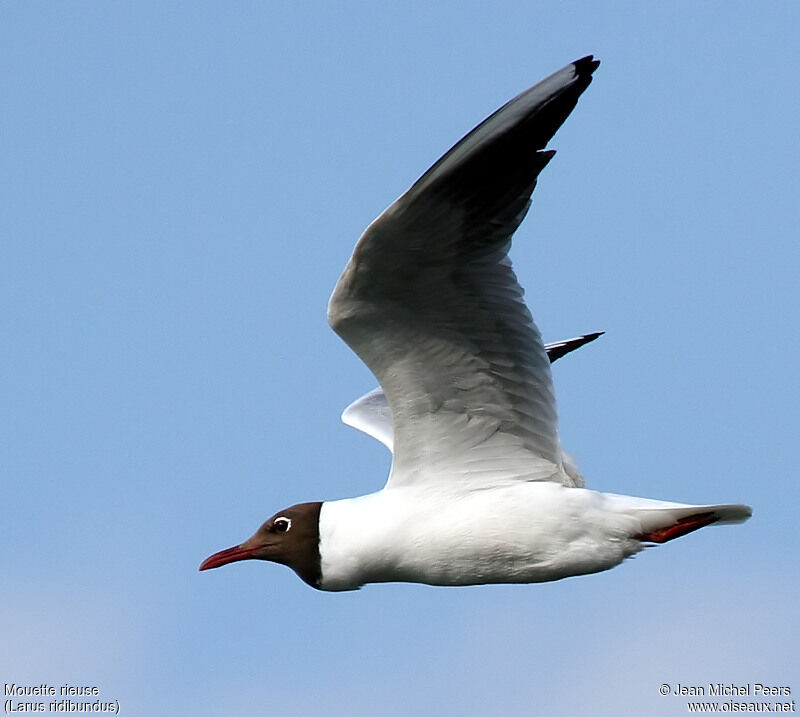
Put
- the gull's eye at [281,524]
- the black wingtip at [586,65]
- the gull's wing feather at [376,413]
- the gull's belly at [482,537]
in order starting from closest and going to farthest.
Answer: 1. the black wingtip at [586,65]
2. the gull's belly at [482,537]
3. the gull's eye at [281,524]
4. the gull's wing feather at [376,413]

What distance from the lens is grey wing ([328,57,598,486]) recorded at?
7449 millimetres

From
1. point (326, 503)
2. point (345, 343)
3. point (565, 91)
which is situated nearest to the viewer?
point (565, 91)

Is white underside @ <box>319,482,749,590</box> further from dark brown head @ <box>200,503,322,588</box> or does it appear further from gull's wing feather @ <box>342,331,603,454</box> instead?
gull's wing feather @ <box>342,331,603,454</box>

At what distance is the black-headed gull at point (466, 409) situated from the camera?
24.6 ft

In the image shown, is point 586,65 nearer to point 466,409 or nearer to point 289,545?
point 466,409

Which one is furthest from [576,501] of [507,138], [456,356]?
[507,138]

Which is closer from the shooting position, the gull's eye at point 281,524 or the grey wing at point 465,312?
the grey wing at point 465,312

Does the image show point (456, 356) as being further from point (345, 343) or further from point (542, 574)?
point (542, 574)

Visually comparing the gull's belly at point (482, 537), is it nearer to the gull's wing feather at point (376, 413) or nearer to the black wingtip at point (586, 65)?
the gull's wing feather at point (376, 413)

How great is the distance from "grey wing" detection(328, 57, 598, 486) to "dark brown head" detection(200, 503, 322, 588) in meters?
0.64

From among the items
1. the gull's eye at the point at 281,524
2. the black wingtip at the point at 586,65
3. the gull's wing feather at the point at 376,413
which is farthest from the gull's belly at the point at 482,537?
the black wingtip at the point at 586,65

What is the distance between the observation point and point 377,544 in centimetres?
842

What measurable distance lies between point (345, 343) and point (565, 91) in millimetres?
1755

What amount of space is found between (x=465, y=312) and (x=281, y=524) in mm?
1848
